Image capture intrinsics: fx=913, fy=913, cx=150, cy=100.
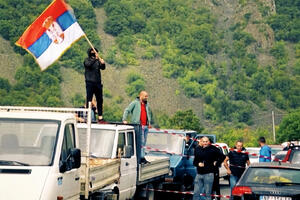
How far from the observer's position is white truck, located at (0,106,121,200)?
11.5m

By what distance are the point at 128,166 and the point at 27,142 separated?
5.95m

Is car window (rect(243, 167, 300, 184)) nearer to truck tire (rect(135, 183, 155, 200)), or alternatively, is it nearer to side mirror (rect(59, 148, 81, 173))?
side mirror (rect(59, 148, 81, 173))

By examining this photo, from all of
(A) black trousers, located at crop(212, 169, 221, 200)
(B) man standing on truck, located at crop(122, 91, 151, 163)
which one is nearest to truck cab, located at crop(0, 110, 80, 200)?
(A) black trousers, located at crop(212, 169, 221, 200)

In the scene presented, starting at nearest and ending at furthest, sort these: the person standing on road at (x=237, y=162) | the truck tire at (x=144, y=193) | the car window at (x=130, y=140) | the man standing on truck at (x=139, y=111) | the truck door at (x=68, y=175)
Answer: the truck door at (x=68, y=175) < the car window at (x=130, y=140) < the truck tire at (x=144, y=193) < the person standing on road at (x=237, y=162) < the man standing on truck at (x=139, y=111)

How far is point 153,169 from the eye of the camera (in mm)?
20734

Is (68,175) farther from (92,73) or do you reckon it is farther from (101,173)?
(92,73)

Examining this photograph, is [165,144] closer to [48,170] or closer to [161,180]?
[161,180]

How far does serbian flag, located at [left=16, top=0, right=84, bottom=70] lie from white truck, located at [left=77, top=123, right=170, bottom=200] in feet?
7.39

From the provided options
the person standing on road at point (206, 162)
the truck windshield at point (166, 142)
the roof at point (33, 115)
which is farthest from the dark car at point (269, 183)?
the truck windshield at point (166, 142)

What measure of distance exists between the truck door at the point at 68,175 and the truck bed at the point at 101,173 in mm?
724

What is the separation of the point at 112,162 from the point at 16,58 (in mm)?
173414

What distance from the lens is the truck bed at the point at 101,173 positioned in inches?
555

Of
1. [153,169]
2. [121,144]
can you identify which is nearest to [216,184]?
[153,169]

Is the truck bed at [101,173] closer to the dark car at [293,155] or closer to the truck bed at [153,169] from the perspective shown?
the truck bed at [153,169]
